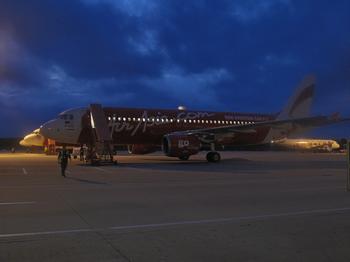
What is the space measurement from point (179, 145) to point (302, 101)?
1414 centimetres

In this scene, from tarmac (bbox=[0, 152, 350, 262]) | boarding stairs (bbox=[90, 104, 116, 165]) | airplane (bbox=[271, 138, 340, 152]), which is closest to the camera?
tarmac (bbox=[0, 152, 350, 262])

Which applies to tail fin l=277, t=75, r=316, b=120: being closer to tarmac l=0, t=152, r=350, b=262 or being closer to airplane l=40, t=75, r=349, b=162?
airplane l=40, t=75, r=349, b=162

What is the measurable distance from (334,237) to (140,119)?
82.9ft

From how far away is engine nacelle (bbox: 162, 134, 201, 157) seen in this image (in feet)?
98.4

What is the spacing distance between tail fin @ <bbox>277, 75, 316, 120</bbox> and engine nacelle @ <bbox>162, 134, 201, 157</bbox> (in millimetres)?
12002

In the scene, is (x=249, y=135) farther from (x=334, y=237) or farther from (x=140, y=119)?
(x=334, y=237)

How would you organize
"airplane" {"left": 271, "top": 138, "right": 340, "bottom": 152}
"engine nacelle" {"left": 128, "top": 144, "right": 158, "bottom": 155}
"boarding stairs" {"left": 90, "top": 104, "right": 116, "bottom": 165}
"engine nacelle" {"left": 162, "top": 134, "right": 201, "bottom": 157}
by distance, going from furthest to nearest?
"airplane" {"left": 271, "top": 138, "right": 340, "bottom": 152}, "engine nacelle" {"left": 128, "top": 144, "right": 158, "bottom": 155}, "engine nacelle" {"left": 162, "top": 134, "right": 201, "bottom": 157}, "boarding stairs" {"left": 90, "top": 104, "right": 116, "bottom": 165}

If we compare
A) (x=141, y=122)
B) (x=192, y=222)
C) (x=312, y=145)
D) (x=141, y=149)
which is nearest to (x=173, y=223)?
(x=192, y=222)

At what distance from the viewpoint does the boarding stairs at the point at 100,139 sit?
28938 mm

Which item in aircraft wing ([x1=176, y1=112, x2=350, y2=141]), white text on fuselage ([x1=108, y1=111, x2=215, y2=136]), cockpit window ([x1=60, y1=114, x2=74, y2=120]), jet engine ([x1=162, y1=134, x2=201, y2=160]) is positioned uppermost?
cockpit window ([x1=60, y1=114, x2=74, y2=120])

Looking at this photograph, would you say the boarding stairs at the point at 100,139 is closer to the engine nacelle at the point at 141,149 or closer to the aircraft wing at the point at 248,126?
the aircraft wing at the point at 248,126

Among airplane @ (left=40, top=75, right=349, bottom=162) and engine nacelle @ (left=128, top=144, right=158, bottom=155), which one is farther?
engine nacelle @ (left=128, top=144, right=158, bottom=155)

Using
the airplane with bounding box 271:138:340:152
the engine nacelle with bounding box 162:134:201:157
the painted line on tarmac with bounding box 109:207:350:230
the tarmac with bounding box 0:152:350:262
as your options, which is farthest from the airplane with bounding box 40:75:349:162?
the airplane with bounding box 271:138:340:152

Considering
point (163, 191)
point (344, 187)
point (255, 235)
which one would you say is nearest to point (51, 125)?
point (163, 191)
